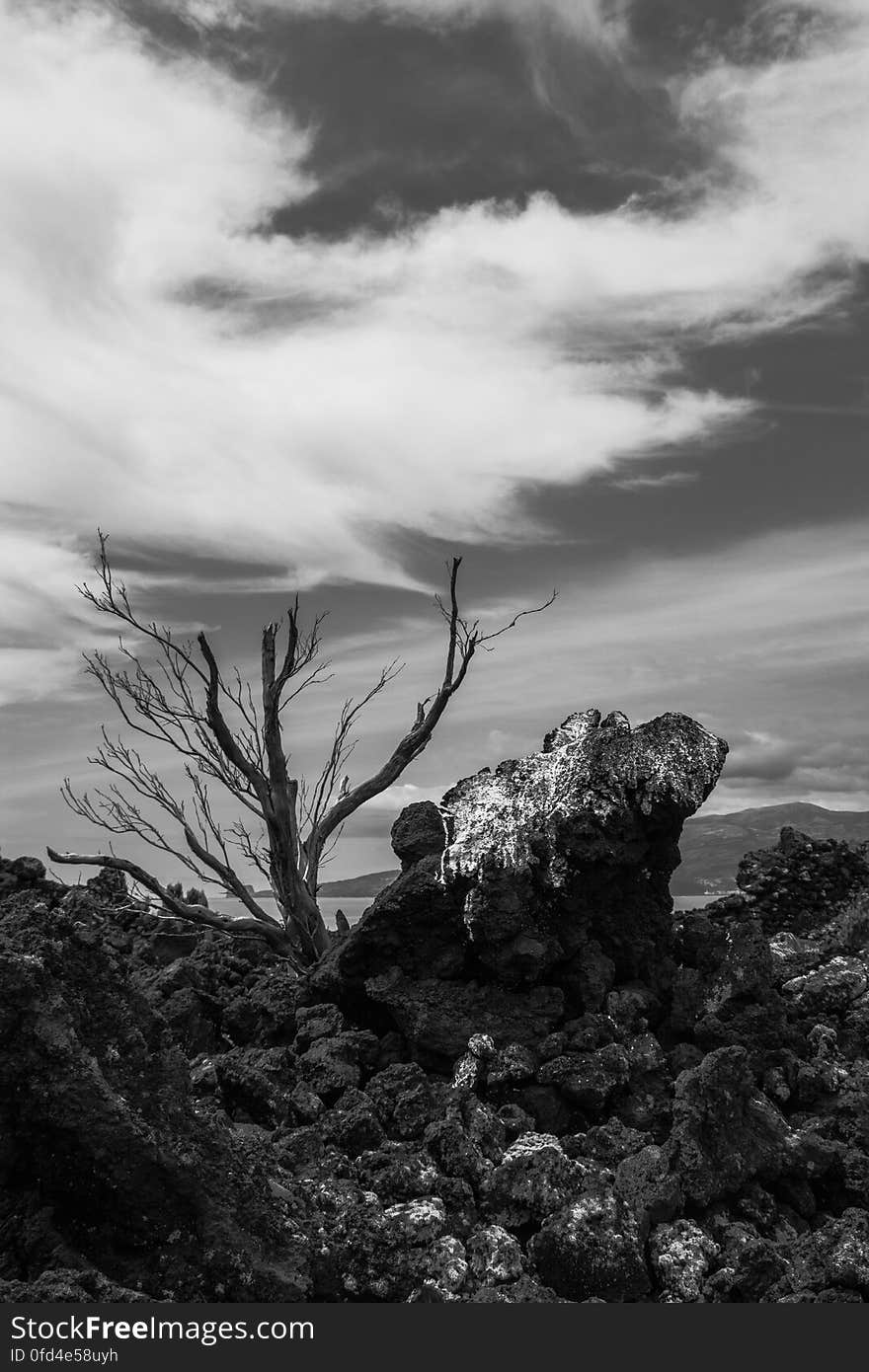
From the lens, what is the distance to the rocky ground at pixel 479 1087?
6125 millimetres

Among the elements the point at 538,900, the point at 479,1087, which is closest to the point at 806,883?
the point at 538,900

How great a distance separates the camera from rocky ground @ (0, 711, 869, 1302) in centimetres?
612

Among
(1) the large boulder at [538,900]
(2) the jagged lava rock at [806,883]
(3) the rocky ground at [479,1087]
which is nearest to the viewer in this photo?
(3) the rocky ground at [479,1087]

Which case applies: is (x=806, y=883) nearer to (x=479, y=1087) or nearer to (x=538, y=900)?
(x=538, y=900)

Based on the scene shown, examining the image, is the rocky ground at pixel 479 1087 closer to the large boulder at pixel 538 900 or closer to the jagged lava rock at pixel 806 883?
the large boulder at pixel 538 900

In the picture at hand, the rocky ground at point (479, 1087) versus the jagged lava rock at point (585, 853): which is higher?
the jagged lava rock at point (585, 853)

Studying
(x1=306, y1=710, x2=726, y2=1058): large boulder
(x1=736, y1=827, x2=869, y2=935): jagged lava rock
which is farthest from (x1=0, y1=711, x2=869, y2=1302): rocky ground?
(x1=736, y1=827, x2=869, y2=935): jagged lava rock

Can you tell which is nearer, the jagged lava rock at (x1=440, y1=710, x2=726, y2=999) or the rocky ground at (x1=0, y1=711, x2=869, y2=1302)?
the rocky ground at (x1=0, y1=711, x2=869, y2=1302)

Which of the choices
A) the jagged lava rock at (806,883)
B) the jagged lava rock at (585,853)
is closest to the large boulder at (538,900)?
the jagged lava rock at (585,853)

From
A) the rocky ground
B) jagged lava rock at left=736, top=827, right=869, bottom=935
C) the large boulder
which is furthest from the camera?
jagged lava rock at left=736, top=827, right=869, bottom=935

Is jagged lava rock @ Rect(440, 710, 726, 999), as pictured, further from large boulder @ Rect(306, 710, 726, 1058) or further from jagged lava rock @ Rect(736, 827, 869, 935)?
jagged lava rock @ Rect(736, 827, 869, 935)

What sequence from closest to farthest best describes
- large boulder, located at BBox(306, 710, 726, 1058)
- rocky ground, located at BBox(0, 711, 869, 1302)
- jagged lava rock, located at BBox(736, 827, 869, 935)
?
rocky ground, located at BBox(0, 711, 869, 1302), large boulder, located at BBox(306, 710, 726, 1058), jagged lava rock, located at BBox(736, 827, 869, 935)

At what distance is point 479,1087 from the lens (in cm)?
861

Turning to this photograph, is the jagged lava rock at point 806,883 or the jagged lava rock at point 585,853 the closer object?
the jagged lava rock at point 585,853
